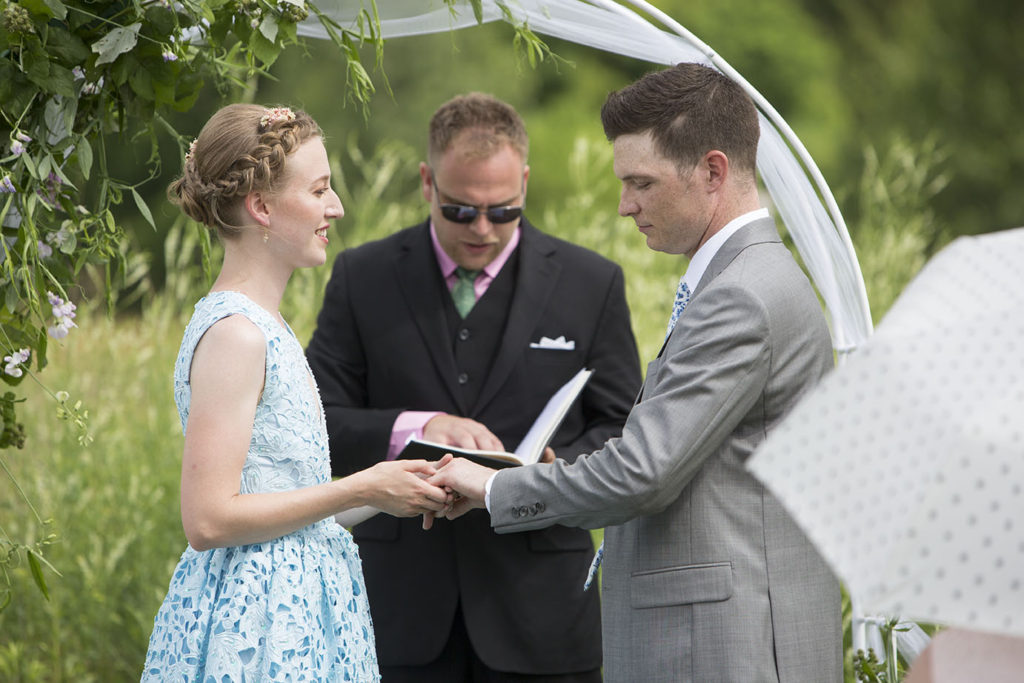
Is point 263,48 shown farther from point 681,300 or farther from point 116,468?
point 116,468

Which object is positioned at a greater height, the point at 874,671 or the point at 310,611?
the point at 310,611

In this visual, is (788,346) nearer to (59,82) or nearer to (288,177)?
(288,177)

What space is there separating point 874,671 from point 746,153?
1.66 metres

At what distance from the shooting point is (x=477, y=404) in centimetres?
344

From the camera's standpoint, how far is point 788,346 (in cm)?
250

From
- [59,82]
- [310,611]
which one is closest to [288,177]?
[59,82]

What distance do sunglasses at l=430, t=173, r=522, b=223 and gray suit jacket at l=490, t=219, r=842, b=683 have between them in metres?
0.96

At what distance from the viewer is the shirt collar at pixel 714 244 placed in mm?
2682

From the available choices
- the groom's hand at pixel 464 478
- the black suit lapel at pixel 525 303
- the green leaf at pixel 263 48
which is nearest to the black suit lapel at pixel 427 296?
the black suit lapel at pixel 525 303

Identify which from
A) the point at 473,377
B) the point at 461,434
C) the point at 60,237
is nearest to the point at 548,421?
the point at 461,434

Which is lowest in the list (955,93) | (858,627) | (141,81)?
(858,627)

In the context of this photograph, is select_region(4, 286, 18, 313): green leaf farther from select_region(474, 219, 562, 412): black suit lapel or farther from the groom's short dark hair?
the groom's short dark hair

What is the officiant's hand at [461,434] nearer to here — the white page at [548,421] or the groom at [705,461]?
the white page at [548,421]

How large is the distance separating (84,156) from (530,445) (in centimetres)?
135
